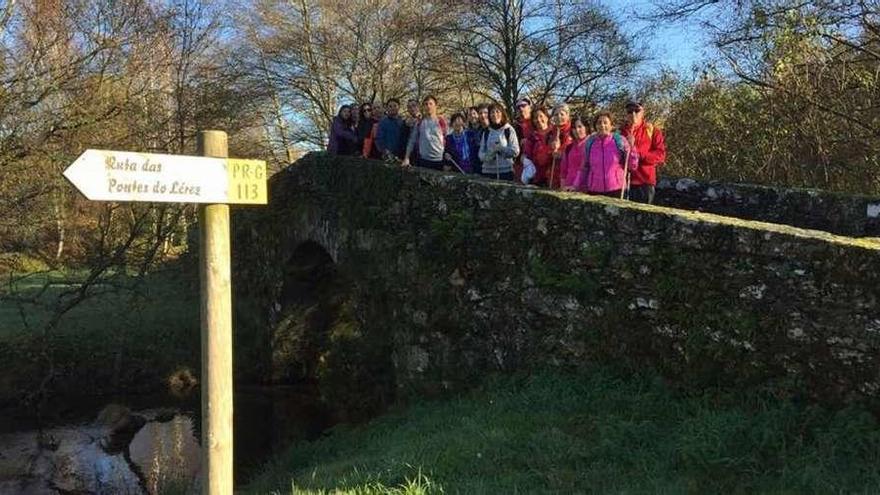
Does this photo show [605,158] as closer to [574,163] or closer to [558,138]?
[574,163]

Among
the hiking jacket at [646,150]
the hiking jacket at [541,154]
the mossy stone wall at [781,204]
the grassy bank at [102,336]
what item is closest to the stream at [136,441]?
the grassy bank at [102,336]

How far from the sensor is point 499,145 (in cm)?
880

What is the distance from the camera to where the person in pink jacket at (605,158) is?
7.52 meters

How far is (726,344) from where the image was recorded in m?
5.44

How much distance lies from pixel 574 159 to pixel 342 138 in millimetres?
4682

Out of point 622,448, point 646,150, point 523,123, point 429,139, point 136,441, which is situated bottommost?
point 136,441

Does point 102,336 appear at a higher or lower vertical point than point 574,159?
lower

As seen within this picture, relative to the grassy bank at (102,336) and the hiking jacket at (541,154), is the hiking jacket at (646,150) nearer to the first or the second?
the hiking jacket at (541,154)

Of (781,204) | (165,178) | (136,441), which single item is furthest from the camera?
(136,441)

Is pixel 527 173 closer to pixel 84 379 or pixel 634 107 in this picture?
pixel 634 107

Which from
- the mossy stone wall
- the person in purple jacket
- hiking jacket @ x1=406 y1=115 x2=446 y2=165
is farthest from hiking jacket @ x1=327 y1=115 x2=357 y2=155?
the mossy stone wall

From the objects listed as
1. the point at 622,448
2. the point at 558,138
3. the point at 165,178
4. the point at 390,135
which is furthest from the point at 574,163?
the point at 165,178

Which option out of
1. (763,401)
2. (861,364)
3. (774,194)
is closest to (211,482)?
(763,401)

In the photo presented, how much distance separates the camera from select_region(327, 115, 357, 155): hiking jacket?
11477mm
